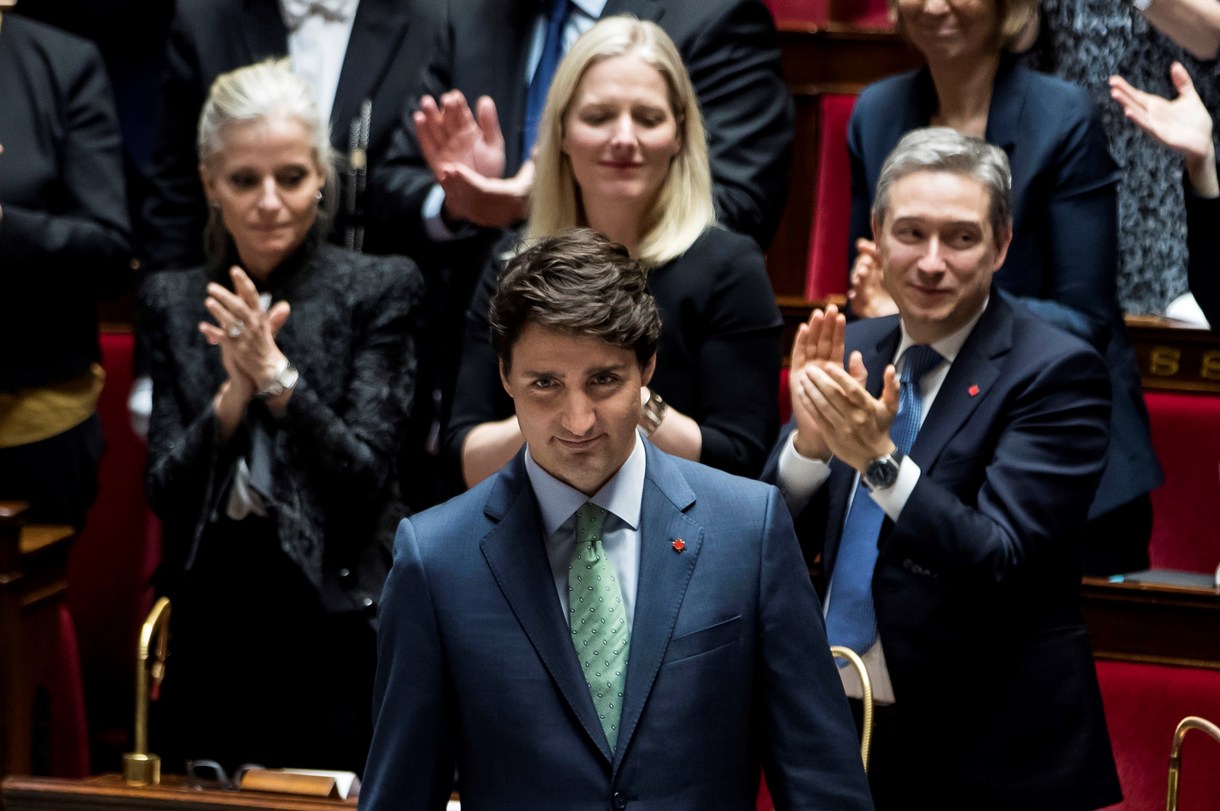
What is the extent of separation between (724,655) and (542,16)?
1.58 m

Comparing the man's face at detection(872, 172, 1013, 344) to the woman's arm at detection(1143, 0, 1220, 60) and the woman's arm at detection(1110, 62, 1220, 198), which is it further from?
the woman's arm at detection(1143, 0, 1220, 60)

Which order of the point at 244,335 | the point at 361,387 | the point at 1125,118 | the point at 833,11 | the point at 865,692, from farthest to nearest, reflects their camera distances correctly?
the point at 833,11 < the point at 1125,118 < the point at 361,387 < the point at 244,335 < the point at 865,692

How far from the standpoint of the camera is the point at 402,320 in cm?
261

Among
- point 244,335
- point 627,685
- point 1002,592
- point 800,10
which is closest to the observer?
point 627,685

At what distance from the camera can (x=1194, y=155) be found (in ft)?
8.49

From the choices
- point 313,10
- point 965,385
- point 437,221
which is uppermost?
point 313,10

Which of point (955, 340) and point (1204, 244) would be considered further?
point (1204, 244)

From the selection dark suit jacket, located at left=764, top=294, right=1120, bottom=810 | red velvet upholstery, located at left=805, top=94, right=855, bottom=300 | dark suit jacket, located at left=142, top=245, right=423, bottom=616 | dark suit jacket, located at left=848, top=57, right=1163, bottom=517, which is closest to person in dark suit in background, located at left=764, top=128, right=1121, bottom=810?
dark suit jacket, located at left=764, top=294, right=1120, bottom=810

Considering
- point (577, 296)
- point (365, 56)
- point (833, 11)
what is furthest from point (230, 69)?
point (577, 296)

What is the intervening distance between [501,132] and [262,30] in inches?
20.1

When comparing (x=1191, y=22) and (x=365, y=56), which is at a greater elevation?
(x=1191, y=22)

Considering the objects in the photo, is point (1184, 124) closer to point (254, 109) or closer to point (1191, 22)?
point (1191, 22)

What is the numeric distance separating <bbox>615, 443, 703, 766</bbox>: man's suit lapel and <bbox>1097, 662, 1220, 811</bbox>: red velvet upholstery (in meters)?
1.15

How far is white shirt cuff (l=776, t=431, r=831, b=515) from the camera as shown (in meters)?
2.11
